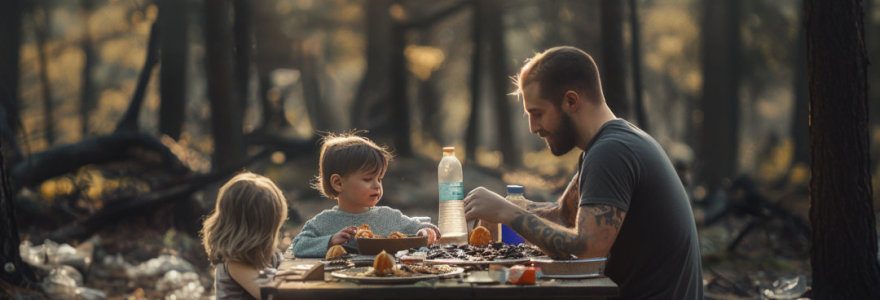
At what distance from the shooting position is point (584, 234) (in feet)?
13.1

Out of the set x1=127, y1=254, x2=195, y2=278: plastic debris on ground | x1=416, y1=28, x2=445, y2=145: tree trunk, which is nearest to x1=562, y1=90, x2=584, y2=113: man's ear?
x1=127, y1=254, x2=195, y2=278: plastic debris on ground

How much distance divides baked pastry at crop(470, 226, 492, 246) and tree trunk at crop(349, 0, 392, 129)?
551 inches

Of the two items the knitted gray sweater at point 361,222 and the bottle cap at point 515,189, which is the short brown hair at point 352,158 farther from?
the bottle cap at point 515,189

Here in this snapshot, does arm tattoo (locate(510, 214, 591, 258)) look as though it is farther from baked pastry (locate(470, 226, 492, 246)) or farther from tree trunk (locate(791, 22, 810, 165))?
tree trunk (locate(791, 22, 810, 165))

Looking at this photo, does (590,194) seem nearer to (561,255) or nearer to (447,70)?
(561,255)

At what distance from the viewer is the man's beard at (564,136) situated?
4.46m

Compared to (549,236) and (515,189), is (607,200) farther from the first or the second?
(515,189)

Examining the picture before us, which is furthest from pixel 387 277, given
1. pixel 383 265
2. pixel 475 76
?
pixel 475 76

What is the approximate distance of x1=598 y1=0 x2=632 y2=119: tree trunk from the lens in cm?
1440

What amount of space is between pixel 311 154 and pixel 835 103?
10611 millimetres

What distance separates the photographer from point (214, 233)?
4.34m

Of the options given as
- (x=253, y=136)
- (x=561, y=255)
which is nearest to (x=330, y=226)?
(x=561, y=255)

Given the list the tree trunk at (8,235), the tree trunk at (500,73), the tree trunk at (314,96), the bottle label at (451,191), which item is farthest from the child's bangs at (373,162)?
the tree trunk at (314,96)

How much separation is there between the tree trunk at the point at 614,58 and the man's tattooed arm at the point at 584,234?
10406mm
